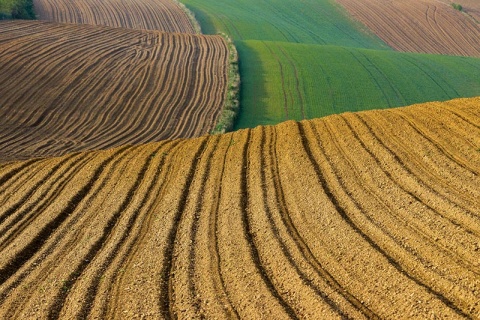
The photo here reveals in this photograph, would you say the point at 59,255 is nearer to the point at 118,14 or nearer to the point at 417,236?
the point at 417,236

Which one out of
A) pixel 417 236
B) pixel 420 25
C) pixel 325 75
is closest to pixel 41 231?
pixel 417 236

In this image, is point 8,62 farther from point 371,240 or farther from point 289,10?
point 289,10

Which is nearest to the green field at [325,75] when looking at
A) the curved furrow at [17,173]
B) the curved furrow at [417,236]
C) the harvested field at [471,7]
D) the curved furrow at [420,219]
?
the curved furrow at [17,173]

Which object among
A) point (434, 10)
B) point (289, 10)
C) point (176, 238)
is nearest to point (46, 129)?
point (176, 238)

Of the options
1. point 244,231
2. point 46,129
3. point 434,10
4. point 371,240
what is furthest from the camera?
point 434,10

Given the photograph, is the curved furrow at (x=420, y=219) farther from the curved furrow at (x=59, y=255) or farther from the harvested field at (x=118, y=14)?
the harvested field at (x=118, y=14)

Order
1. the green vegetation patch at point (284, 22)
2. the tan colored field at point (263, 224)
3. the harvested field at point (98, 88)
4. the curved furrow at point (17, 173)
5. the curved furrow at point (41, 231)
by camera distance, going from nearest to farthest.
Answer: the tan colored field at point (263, 224)
the curved furrow at point (41, 231)
the curved furrow at point (17, 173)
the harvested field at point (98, 88)
the green vegetation patch at point (284, 22)
